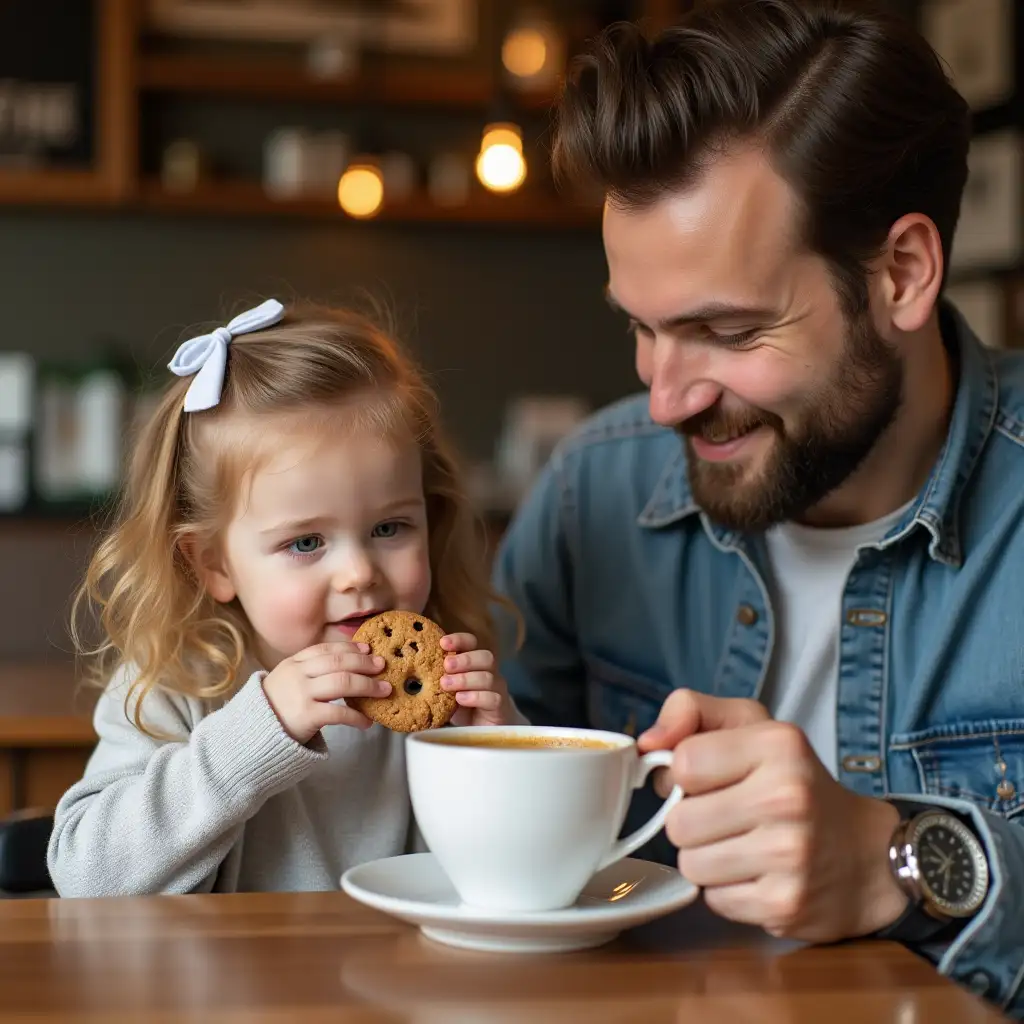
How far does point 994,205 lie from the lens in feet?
13.4

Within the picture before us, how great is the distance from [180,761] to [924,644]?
0.81m

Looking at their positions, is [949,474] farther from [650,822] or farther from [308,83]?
[308,83]

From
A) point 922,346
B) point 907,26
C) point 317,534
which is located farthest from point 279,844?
point 907,26

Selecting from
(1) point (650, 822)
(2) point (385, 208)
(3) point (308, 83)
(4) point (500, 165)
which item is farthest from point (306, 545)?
(3) point (308, 83)

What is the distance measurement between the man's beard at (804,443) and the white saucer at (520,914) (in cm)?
60

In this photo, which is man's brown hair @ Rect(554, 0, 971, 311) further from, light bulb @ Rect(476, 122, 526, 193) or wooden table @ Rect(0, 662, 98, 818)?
light bulb @ Rect(476, 122, 526, 193)

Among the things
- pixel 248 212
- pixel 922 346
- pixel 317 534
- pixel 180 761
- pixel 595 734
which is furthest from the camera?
pixel 248 212

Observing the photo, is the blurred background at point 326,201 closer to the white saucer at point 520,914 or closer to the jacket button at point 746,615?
the jacket button at point 746,615

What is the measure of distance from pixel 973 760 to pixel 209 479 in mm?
846

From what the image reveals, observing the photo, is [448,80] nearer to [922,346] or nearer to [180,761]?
[922,346]

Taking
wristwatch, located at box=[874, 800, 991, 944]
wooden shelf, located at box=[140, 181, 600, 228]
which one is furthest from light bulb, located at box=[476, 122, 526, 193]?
wristwatch, located at box=[874, 800, 991, 944]

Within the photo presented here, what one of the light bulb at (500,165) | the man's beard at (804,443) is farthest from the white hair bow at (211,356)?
the light bulb at (500,165)

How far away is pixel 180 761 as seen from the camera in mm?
1225

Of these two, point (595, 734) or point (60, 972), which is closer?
point (60, 972)
